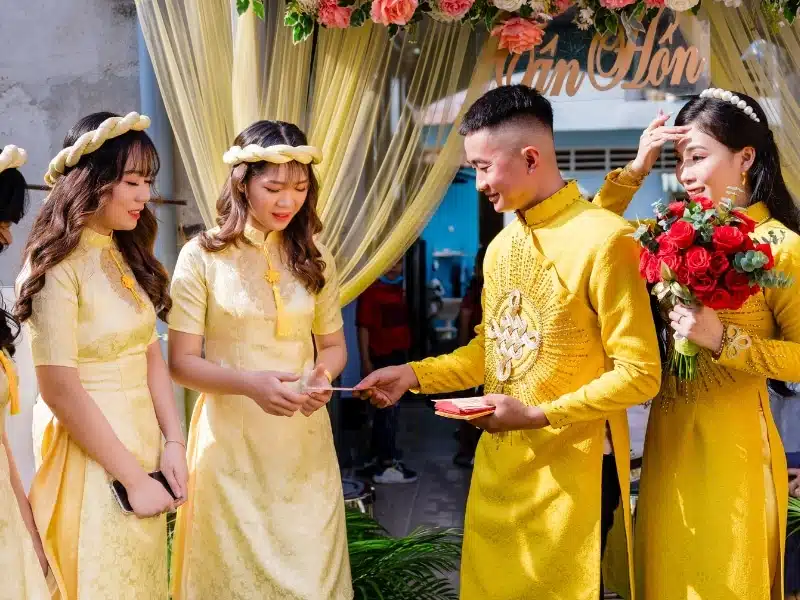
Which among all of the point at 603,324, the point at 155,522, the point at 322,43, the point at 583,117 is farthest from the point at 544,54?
the point at 155,522

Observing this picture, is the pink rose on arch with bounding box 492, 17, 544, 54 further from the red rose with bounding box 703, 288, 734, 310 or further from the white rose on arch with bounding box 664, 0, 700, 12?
the red rose with bounding box 703, 288, 734, 310

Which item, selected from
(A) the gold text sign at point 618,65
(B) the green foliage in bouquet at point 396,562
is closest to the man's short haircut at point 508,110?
(A) the gold text sign at point 618,65

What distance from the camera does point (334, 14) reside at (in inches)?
141

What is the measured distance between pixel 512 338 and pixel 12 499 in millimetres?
1376

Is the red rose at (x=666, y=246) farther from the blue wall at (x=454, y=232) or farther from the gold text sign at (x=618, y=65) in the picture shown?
the blue wall at (x=454, y=232)

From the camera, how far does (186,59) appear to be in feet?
12.5

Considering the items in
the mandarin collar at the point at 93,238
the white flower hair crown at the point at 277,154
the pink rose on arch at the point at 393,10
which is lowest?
the mandarin collar at the point at 93,238

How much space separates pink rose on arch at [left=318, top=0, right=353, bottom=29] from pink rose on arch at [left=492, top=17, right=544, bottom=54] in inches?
22.9

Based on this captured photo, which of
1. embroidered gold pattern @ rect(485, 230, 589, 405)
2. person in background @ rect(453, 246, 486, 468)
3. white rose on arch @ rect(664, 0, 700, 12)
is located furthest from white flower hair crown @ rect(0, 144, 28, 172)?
person in background @ rect(453, 246, 486, 468)

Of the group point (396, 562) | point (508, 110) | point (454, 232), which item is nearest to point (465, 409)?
point (508, 110)

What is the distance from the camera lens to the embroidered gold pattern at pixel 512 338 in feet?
8.43

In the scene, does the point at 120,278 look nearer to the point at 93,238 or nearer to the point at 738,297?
the point at 93,238

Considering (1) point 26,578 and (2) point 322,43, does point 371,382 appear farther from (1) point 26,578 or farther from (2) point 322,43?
(2) point 322,43

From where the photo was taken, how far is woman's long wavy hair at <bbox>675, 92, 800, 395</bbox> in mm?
2650
